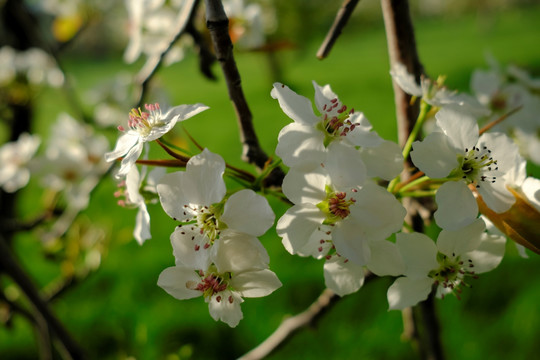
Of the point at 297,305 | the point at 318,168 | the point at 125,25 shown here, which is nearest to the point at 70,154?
the point at 125,25

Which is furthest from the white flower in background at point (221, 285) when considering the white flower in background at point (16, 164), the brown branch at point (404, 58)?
the white flower in background at point (16, 164)

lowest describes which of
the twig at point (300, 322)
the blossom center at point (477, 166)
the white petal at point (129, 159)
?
the twig at point (300, 322)

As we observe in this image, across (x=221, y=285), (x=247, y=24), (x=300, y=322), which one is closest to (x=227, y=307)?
(x=221, y=285)

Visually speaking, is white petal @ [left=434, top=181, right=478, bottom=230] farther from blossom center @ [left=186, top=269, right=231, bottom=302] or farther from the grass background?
the grass background

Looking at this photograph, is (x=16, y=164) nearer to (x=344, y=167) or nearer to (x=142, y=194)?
(x=142, y=194)

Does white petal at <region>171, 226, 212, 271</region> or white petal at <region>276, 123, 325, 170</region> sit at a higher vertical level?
white petal at <region>276, 123, 325, 170</region>

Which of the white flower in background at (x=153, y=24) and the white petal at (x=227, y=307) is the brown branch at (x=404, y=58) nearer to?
the white petal at (x=227, y=307)

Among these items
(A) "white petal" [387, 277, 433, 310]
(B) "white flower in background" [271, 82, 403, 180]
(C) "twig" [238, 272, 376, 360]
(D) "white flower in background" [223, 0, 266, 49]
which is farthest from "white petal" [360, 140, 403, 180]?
(D) "white flower in background" [223, 0, 266, 49]
